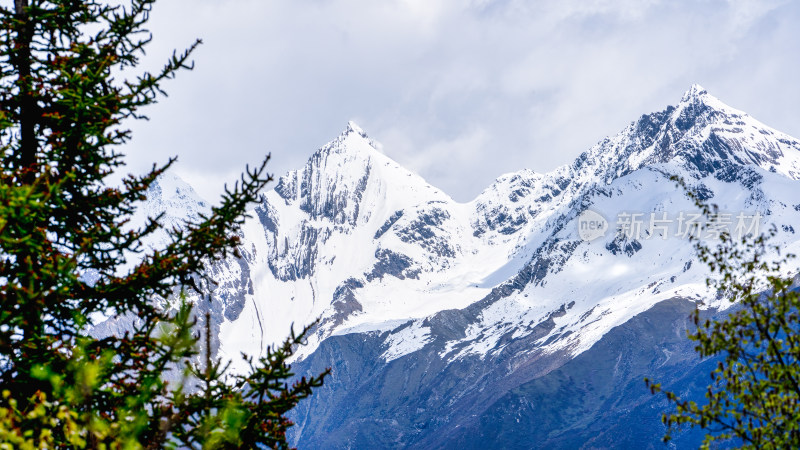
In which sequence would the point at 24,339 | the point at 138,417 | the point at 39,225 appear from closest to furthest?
the point at 138,417, the point at 24,339, the point at 39,225

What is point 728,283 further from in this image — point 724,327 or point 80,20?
point 80,20

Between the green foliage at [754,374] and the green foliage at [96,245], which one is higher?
the green foliage at [96,245]

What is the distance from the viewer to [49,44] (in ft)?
39.4

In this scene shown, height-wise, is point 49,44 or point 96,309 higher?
point 49,44

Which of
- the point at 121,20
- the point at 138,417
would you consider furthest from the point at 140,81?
the point at 138,417

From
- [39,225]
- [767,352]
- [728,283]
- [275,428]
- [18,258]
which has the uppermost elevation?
[39,225]

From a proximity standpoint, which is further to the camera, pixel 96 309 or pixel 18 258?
pixel 96 309

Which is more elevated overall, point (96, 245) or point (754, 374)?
point (96, 245)

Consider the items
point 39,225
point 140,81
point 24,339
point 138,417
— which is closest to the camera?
point 138,417

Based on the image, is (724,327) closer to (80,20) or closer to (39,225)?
(39,225)

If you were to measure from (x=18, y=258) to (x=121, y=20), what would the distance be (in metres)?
4.85

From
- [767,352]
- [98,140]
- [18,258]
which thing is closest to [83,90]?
[98,140]

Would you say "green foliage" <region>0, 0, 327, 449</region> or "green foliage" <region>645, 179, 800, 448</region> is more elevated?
"green foliage" <region>0, 0, 327, 449</region>

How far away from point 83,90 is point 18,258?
279cm
